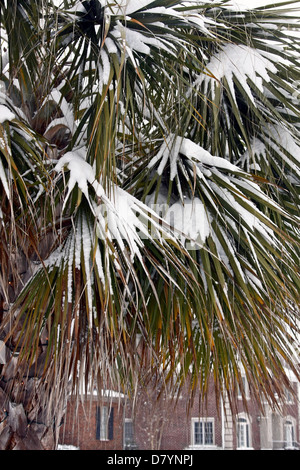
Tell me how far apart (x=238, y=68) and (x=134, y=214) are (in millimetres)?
915

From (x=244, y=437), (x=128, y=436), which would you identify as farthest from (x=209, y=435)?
(x=128, y=436)

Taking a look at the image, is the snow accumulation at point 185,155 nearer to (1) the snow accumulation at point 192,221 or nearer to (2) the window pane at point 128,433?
(1) the snow accumulation at point 192,221

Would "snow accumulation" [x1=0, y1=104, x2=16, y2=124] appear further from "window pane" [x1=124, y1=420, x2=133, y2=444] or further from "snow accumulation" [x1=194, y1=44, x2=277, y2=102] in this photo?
"window pane" [x1=124, y1=420, x2=133, y2=444]

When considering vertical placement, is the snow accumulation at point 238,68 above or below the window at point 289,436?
above

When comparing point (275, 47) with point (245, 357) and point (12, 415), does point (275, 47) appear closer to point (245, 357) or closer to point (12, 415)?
point (245, 357)

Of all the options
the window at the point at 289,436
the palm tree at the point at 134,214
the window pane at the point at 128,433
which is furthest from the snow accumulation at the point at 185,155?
the window at the point at 289,436

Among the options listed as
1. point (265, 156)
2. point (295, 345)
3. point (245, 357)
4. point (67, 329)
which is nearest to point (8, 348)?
point (67, 329)

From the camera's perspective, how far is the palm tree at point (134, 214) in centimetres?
158

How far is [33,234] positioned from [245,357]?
1.09 metres

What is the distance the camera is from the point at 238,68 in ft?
6.56

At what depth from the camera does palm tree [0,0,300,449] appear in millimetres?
1576

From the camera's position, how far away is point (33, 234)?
1654mm

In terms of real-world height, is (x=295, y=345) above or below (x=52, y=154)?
below

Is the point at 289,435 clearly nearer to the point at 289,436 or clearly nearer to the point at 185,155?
the point at 289,436
